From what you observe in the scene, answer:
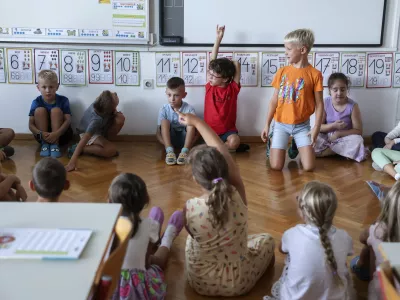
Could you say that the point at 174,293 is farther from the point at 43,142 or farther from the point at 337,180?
the point at 43,142

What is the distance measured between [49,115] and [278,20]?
2.08 metres

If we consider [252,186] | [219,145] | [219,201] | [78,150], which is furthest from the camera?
[78,150]

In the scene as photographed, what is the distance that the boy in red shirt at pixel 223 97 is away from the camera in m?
4.21

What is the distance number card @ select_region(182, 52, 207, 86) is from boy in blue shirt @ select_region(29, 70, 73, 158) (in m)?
1.04

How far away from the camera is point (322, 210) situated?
182 cm

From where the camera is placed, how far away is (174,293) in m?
2.12

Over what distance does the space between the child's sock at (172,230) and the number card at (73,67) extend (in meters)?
2.26

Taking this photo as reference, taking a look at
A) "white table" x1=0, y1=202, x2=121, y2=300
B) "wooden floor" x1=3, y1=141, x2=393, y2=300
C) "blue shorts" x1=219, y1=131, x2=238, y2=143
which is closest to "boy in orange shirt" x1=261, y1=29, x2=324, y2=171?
"wooden floor" x1=3, y1=141, x2=393, y2=300

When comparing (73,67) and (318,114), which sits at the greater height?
(73,67)

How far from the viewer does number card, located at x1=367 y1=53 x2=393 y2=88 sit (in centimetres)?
443

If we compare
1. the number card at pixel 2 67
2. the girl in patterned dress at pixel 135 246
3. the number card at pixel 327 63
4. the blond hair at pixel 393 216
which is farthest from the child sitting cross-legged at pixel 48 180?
the number card at pixel 327 63

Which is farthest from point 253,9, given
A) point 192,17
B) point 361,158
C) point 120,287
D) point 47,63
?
point 120,287

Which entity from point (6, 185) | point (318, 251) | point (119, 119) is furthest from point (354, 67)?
point (6, 185)

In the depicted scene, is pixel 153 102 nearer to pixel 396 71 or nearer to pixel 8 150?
pixel 8 150
